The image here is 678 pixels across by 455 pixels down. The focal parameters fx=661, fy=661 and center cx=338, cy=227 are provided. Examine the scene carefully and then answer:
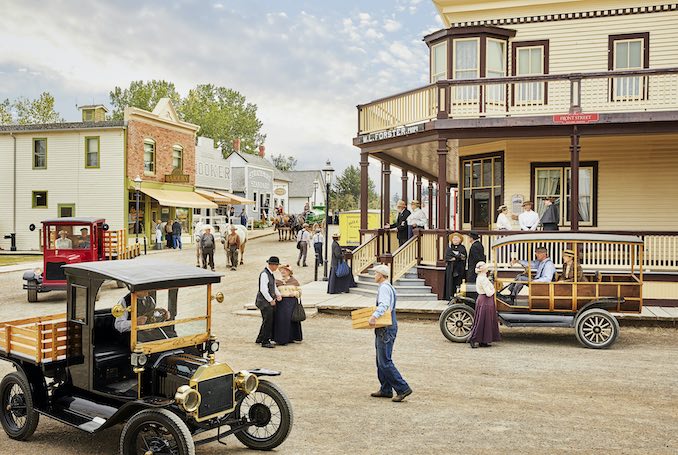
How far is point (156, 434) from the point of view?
613 centimetres

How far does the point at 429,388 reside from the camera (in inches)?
368

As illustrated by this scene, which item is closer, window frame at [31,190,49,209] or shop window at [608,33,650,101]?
shop window at [608,33,650,101]

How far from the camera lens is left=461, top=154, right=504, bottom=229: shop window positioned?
20.1 meters

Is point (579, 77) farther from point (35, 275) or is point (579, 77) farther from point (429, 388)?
point (35, 275)

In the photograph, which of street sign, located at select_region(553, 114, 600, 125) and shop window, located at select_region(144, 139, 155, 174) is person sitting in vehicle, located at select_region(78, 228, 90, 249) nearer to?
street sign, located at select_region(553, 114, 600, 125)

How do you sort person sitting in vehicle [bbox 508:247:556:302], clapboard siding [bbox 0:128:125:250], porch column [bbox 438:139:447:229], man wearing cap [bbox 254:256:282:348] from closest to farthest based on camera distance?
1. man wearing cap [bbox 254:256:282:348]
2. person sitting in vehicle [bbox 508:247:556:302]
3. porch column [bbox 438:139:447:229]
4. clapboard siding [bbox 0:128:125:250]

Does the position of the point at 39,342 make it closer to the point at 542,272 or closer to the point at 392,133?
the point at 542,272

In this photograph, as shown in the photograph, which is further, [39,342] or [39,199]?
[39,199]

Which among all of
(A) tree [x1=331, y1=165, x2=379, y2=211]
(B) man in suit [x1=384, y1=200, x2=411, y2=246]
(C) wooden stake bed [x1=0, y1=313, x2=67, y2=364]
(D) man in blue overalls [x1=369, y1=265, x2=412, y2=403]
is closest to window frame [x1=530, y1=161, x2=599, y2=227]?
(B) man in suit [x1=384, y1=200, x2=411, y2=246]

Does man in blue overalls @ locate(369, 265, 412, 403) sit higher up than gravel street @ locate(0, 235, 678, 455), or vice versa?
man in blue overalls @ locate(369, 265, 412, 403)

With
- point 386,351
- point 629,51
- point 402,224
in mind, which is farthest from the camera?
point 402,224

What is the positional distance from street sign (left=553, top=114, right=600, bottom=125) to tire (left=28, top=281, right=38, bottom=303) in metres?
14.3

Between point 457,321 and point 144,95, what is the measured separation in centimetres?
6566

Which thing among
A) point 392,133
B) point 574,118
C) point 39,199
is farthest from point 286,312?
point 39,199
